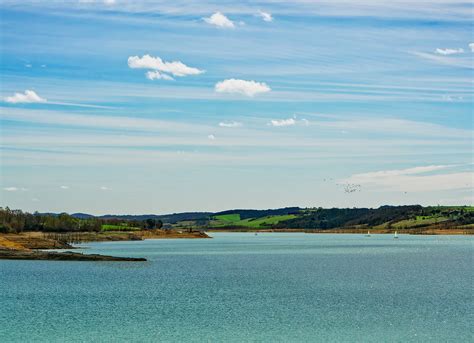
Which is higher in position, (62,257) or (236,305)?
(62,257)

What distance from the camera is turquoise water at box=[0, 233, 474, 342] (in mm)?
49938

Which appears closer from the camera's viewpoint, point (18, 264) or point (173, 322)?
point (173, 322)

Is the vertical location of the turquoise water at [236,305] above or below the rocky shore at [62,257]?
below

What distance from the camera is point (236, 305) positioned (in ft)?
218

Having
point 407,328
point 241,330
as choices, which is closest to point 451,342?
point 407,328

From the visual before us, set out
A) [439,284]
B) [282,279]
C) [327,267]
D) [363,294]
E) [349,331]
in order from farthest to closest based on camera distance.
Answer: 1. [327,267]
2. [282,279]
3. [439,284]
4. [363,294]
5. [349,331]

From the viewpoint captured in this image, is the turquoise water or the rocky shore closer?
the turquoise water

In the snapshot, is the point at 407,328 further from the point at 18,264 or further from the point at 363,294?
the point at 18,264

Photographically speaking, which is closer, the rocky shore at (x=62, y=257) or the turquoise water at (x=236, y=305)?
the turquoise water at (x=236, y=305)

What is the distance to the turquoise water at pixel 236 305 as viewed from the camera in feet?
164

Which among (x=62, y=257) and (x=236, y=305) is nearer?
(x=236, y=305)

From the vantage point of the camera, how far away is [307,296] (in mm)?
73625

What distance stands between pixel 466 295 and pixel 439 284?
12557mm

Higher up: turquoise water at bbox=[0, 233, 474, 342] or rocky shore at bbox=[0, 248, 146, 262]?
rocky shore at bbox=[0, 248, 146, 262]
